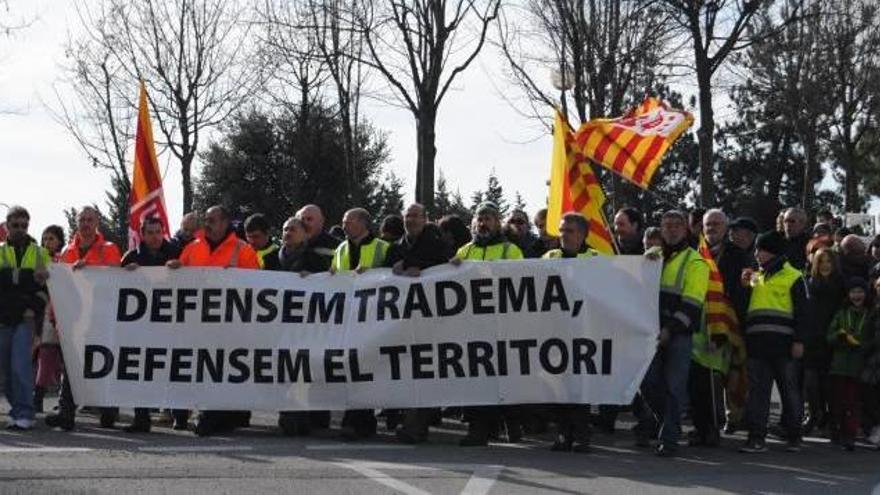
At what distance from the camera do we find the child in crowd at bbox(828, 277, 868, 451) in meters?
11.9

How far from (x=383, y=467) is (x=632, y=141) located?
594 cm

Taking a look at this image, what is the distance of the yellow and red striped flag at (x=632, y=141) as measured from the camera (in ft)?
46.3

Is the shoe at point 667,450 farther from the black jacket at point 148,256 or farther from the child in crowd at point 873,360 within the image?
the black jacket at point 148,256

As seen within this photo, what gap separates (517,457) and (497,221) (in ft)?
7.69

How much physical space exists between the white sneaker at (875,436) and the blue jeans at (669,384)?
6.29ft

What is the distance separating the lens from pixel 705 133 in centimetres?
2492

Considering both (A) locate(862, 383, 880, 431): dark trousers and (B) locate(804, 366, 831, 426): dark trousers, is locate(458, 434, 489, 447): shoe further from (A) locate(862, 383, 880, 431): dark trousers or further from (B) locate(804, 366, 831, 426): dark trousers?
(A) locate(862, 383, 880, 431): dark trousers

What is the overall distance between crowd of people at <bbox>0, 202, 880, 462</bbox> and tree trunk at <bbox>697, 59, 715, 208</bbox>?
12.2 m

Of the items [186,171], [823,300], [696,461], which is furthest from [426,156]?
[696,461]

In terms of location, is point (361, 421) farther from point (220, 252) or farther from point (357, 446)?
point (220, 252)

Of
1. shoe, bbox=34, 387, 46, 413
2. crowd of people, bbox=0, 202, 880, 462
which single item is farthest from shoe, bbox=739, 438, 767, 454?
shoe, bbox=34, 387, 46, 413

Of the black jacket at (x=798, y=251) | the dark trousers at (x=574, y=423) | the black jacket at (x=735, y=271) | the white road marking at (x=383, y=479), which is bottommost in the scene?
the white road marking at (x=383, y=479)

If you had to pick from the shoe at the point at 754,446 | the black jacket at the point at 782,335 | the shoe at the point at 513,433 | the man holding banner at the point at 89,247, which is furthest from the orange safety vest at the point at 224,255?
the shoe at the point at 754,446

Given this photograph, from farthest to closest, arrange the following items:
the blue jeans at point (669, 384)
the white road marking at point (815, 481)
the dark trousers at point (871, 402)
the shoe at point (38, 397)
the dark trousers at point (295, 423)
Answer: the shoe at point (38, 397)
the dark trousers at point (871, 402)
the dark trousers at point (295, 423)
the blue jeans at point (669, 384)
the white road marking at point (815, 481)
